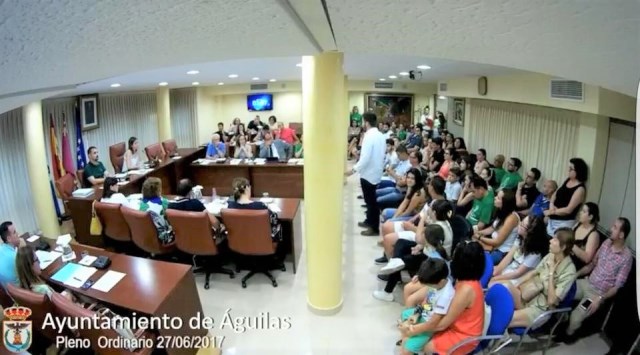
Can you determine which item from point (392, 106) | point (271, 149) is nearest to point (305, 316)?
point (271, 149)

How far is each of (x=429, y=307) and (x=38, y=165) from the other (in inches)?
213

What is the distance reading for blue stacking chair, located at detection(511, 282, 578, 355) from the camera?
2.76 m

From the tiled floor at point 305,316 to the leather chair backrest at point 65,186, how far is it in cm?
250

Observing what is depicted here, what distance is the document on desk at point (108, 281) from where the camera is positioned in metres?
2.81

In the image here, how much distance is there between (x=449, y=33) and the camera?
3.60 ft

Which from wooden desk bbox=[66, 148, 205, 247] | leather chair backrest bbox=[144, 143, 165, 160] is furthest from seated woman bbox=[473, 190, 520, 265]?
leather chair backrest bbox=[144, 143, 165, 160]

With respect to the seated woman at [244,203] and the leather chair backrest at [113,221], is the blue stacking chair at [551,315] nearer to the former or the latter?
the seated woman at [244,203]

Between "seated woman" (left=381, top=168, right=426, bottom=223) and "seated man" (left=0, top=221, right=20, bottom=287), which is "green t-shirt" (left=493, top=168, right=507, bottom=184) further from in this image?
"seated man" (left=0, top=221, right=20, bottom=287)

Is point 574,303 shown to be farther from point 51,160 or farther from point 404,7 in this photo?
point 51,160

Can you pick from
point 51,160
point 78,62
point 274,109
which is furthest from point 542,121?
point 274,109

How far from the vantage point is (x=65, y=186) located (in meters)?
5.25

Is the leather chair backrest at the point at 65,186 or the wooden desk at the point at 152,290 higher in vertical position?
the leather chair backrest at the point at 65,186

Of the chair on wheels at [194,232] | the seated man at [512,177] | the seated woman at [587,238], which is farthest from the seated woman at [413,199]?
the chair on wheels at [194,232]

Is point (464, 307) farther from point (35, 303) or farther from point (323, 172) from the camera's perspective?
point (35, 303)
